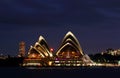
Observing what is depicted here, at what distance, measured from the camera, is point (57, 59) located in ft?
580

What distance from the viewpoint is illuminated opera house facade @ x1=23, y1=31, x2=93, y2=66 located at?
541 feet

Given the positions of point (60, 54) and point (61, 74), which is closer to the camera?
point (61, 74)

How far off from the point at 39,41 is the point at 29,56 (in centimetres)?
1082

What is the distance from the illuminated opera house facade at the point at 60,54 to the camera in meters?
165

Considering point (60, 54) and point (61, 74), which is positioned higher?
point (60, 54)

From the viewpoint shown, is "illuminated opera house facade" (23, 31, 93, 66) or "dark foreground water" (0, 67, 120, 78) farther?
"illuminated opera house facade" (23, 31, 93, 66)

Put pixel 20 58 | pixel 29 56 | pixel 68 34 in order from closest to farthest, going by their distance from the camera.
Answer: pixel 68 34, pixel 29 56, pixel 20 58

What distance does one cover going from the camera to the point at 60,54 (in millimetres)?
172125

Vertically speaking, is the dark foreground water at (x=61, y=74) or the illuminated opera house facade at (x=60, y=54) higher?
the illuminated opera house facade at (x=60, y=54)

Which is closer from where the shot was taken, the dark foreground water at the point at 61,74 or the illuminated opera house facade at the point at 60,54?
the dark foreground water at the point at 61,74

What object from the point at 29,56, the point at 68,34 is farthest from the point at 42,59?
the point at 68,34

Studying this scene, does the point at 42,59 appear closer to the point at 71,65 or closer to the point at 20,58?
the point at 71,65

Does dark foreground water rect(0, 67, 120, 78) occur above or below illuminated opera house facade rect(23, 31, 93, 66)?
below

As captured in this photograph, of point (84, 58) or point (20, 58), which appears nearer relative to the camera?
point (84, 58)
